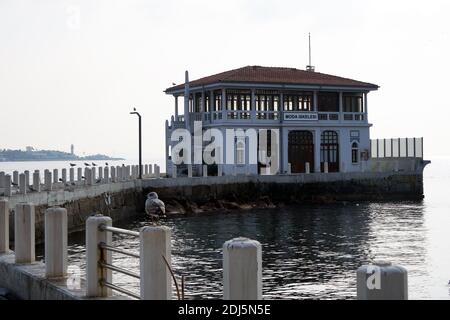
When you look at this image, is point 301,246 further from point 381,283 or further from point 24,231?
point 381,283

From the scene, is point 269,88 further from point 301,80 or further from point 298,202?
point 298,202

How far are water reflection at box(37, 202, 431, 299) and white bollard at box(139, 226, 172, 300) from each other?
36.6ft

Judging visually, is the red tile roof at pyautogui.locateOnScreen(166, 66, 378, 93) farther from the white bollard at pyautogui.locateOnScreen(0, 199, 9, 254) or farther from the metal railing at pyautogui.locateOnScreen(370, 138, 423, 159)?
the white bollard at pyautogui.locateOnScreen(0, 199, 9, 254)

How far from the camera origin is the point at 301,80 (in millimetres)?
57094

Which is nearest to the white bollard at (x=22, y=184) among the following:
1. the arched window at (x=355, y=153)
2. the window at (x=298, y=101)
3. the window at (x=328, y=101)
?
the window at (x=298, y=101)

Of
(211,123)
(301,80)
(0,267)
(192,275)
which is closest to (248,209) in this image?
(211,123)

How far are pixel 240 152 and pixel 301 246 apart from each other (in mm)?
24791

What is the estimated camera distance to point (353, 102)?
197 feet

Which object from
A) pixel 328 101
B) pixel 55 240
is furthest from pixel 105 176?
pixel 55 240

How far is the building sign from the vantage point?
184 ft

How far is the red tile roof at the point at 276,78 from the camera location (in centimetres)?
5504

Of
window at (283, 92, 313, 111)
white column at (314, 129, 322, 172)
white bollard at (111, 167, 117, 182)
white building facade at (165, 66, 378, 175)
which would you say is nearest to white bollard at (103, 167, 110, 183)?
white bollard at (111, 167, 117, 182)
